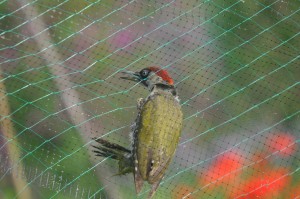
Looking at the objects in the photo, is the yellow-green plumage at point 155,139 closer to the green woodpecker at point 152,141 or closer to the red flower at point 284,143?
the green woodpecker at point 152,141

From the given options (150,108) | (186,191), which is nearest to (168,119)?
(150,108)


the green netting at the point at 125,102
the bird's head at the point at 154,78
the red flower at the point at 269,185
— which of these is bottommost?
the red flower at the point at 269,185

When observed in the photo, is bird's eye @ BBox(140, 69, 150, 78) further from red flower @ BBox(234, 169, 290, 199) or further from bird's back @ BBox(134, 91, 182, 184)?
red flower @ BBox(234, 169, 290, 199)

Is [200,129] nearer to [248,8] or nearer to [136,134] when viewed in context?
[248,8]

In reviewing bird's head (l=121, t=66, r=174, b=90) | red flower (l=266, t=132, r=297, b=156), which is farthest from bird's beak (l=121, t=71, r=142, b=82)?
red flower (l=266, t=132, r=297, b=156)

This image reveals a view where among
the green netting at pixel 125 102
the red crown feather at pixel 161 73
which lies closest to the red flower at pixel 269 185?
the green netting at pixel 125 102

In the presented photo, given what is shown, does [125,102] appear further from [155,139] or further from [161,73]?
[155,139]
